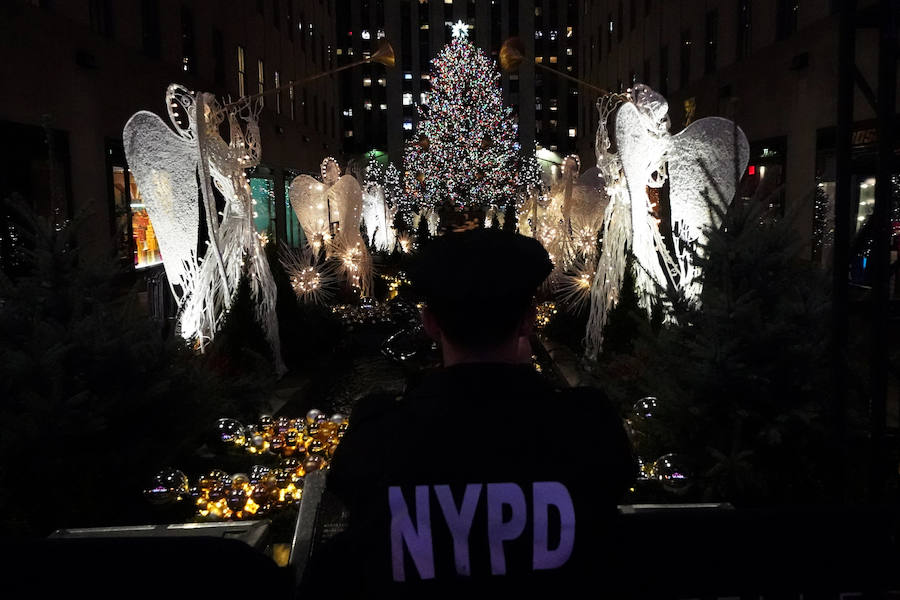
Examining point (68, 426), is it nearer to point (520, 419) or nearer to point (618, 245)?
point (520, 419)

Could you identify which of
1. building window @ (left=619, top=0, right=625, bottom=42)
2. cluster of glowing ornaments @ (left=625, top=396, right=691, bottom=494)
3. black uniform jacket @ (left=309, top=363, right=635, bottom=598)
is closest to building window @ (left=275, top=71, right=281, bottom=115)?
building window @ (left=619, top=0, right=625, bottom=42)

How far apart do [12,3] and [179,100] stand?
239 inches

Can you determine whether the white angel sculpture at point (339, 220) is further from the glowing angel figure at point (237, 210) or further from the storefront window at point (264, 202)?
the storefront window at point (264, 202)

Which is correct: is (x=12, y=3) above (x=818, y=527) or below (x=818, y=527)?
above

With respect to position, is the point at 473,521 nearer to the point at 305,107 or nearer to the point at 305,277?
the point at 305,277

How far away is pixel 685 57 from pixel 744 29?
16.1 feet

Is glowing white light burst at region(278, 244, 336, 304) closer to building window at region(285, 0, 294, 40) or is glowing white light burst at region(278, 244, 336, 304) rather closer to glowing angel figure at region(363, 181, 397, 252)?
glowing angel figure at region(363, 181, 397, 252)

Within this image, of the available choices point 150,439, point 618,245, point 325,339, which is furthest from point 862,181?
point 150,439

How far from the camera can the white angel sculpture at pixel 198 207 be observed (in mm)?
8070

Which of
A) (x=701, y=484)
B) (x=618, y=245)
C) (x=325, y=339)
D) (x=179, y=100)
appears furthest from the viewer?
(x=325, y=339)

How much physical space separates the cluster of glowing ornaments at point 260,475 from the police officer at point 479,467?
79.4 inches

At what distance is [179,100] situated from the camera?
847 centimetres

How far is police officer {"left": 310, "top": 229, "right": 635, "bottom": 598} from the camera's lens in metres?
1.60

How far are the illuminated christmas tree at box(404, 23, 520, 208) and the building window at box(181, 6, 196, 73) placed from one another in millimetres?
17518
